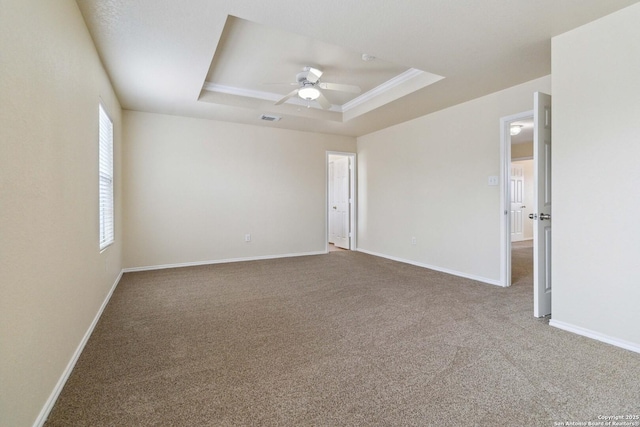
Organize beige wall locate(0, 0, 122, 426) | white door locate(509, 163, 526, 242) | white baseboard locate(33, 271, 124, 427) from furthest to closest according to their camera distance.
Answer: white door locate(509, 163, 526, 242) → white baseboard locate(33, 271, 124, 427) → beige wall locate(0, 0, 122, 426)

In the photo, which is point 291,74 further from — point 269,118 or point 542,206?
point 542,206

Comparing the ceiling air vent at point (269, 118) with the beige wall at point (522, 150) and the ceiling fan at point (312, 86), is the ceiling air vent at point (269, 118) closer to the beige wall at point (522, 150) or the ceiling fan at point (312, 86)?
the ceiling fan at point (312, 86)

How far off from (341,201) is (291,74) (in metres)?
3.67

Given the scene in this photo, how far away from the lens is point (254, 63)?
342 cm

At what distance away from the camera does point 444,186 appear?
4523mm

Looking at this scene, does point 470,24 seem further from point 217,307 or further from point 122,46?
point 217,307

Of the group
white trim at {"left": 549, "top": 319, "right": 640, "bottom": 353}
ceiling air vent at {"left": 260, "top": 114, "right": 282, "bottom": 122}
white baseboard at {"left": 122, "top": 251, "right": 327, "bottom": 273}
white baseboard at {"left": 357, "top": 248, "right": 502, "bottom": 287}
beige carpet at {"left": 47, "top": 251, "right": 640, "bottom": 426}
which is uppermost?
ceiling air vent at {"left": 260, "top": 114, "right": 282, "bottom": 122}

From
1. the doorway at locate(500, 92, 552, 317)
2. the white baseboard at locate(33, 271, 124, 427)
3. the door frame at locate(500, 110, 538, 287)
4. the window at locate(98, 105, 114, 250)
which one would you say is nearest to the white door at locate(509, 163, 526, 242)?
the door frame at locate(500, 110, 538, 287)

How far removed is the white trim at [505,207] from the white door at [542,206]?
2.90ft

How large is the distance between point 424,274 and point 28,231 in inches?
164

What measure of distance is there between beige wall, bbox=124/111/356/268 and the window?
1.00 meters

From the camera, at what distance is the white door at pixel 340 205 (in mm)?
6668

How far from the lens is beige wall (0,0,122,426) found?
118 cm

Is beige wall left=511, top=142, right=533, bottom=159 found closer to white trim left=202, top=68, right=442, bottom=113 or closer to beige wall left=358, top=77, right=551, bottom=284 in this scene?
beige wall left=358, top=77, right=551, bottom=284
